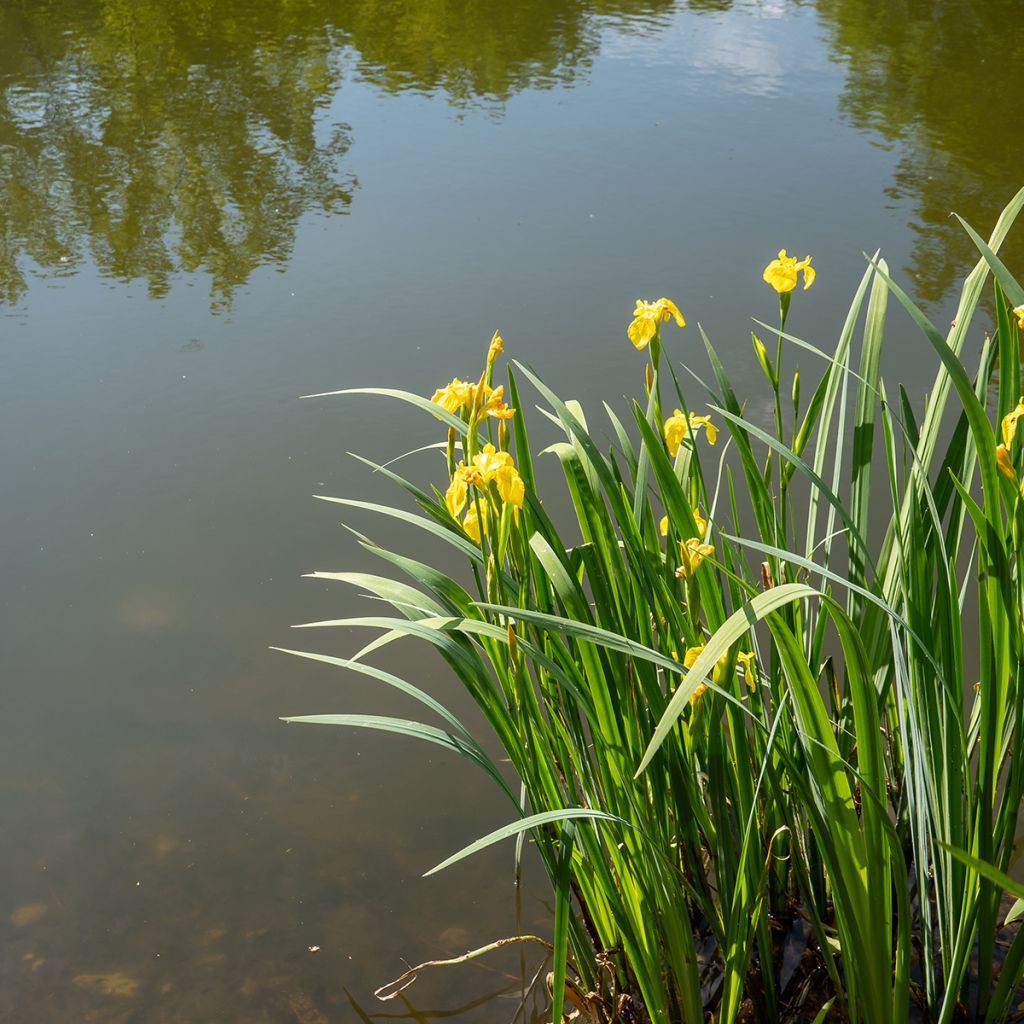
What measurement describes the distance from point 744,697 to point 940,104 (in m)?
3.80

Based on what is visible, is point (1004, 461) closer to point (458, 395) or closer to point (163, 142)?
point (458, 395)

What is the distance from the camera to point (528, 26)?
5535mm

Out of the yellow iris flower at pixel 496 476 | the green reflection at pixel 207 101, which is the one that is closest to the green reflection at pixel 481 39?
the green reflection at pixel 207 101

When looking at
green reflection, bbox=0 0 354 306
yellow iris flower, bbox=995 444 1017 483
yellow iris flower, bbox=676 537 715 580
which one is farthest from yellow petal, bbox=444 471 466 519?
green reflection, bbox=0 0 354 306

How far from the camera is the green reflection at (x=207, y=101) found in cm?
354

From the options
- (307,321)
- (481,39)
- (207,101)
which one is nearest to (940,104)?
(481,39)

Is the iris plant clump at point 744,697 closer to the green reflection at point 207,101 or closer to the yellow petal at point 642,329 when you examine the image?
the yellow petal at point 642,329

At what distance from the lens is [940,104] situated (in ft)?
13.8

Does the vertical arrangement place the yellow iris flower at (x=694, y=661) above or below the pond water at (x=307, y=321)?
above

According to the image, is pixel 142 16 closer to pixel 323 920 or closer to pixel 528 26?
pixel 528 26

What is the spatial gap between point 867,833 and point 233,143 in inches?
152

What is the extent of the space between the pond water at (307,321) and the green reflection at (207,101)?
21mm

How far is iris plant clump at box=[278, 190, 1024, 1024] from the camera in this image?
89 cm

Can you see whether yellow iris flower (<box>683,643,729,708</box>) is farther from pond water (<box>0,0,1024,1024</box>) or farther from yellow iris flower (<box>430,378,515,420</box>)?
pond water (<box>0,0,1024,1024</box>)
